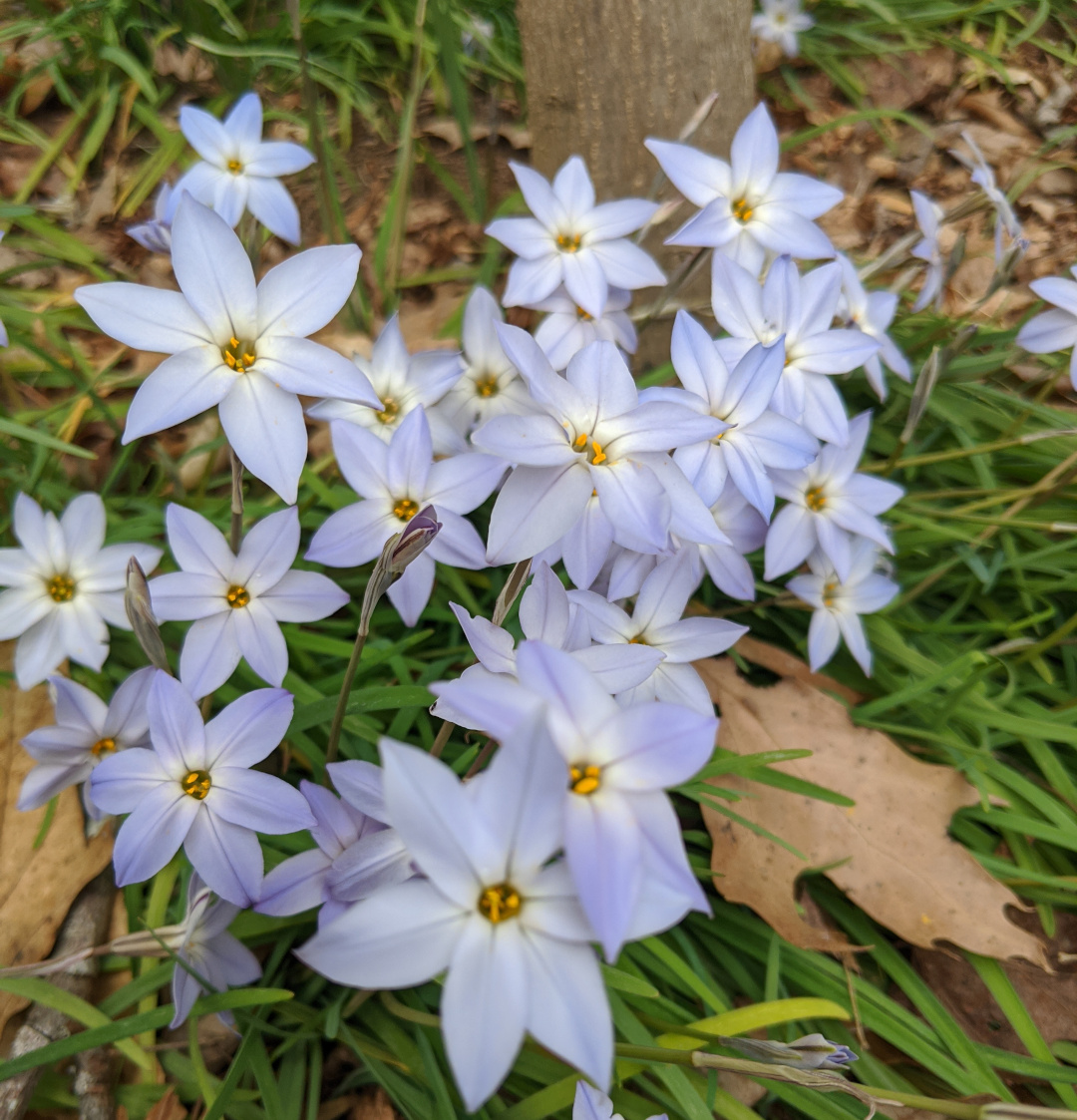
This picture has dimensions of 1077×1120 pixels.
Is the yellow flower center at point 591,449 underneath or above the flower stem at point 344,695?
above

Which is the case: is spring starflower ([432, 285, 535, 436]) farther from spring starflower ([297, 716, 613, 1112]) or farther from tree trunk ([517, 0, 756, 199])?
spring starflower ([297, 716, 613, 1112])

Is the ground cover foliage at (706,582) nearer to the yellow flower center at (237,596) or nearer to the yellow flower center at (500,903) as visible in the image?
the yellow flower center at (237,596)

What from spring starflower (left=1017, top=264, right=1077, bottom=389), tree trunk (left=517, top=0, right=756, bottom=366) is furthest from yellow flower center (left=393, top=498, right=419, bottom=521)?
spring starflower (left=1017, top=264, right=1077, bottom=389)

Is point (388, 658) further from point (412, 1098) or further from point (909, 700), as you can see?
point (909, 700)

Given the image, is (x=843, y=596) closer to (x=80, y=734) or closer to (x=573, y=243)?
(x=573, y=243)

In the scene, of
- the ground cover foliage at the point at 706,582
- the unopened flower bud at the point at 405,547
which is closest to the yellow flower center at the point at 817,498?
the ground cover foliage at the point at 706,582

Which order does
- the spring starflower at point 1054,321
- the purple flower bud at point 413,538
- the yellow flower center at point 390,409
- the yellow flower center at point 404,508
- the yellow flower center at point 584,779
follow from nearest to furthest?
the yellow flower center at point 584,779, the purple flower bud at point 413,538, the yellow flower center at point 404,508, the yellow flower center at point 390,409, the spring starflower at point 1054,321
